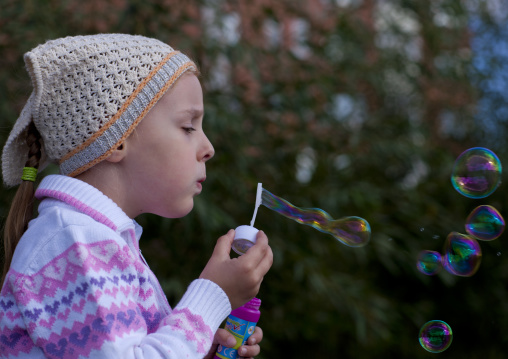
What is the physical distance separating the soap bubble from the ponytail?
4.70ft

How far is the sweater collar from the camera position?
149 cm

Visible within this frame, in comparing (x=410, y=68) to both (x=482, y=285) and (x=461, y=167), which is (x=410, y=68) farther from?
(x=461, y=167)

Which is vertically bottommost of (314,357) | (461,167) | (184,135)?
(314,357)

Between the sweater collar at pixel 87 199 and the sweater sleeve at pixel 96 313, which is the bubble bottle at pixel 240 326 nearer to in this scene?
the sweater sleeve at pixel 96 313

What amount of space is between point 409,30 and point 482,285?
6.20 ft

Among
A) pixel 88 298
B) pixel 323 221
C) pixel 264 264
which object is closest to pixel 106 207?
pixel 88 298

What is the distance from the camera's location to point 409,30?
4.64 meters

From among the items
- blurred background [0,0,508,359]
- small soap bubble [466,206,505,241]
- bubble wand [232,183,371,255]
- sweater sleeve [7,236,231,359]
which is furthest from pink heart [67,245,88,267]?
small soap bubble [466,206,505,241]

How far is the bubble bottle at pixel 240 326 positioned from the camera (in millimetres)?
1595

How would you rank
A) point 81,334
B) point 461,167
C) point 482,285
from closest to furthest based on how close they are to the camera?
1. point 81,334
2. point 461,167
3. point 482,285

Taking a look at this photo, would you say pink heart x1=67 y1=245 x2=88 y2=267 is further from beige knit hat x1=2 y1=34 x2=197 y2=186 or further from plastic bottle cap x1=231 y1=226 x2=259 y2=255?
plastic bottle cap x1=231 y1=226 x2=259 y2=255

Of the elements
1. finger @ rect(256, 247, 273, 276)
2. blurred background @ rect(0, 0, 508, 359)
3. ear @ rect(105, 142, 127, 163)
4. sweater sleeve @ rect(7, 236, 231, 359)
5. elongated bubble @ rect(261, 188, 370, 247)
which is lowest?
blurred background @ rect(0, 0, 508, 359)

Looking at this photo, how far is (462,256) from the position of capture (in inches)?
91.8

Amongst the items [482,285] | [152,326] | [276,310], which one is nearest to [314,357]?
[276,310]
